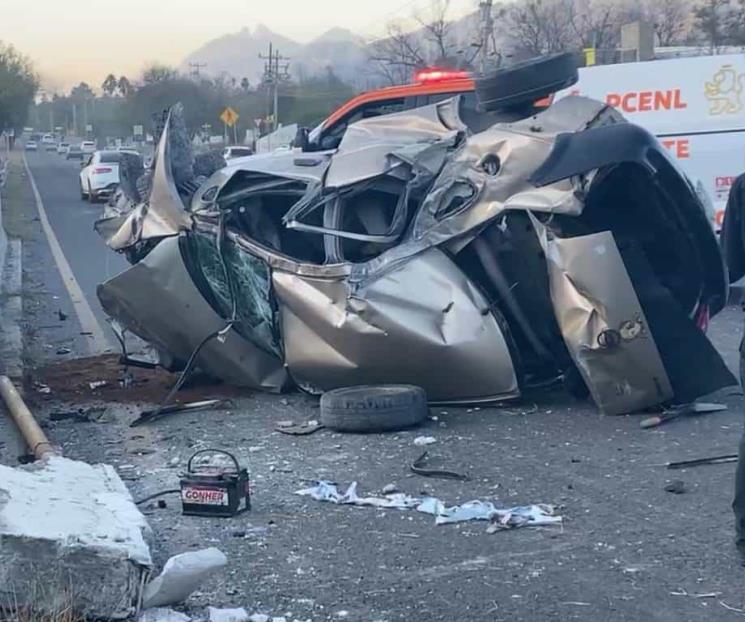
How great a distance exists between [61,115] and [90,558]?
538 ft

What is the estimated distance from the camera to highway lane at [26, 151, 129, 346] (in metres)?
15.6

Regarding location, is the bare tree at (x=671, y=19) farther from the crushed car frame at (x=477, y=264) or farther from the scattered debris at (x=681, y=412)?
the scattered debris at (x=681, y=412)

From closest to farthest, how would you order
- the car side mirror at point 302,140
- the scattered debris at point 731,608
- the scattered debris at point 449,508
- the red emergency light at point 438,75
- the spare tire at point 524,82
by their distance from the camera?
the scattered debris at point 731,608 < the scattered debris at point 449,508 < the spare tire at point 524,82 < the car side mirror at point 302,140 < the red emergency light at point 438,75

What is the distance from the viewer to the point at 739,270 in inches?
211

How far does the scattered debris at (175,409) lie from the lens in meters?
7.77

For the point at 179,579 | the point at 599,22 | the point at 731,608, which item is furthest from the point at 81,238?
the point at 599,22

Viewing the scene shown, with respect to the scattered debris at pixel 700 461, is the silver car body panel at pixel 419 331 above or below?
above

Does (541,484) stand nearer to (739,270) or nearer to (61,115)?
(739,270)

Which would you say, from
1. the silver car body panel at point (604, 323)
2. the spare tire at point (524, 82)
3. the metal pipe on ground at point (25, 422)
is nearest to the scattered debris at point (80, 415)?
the metal pipe on ground at point (25, 422)

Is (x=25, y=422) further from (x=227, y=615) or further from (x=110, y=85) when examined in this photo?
(x=110, y=85)

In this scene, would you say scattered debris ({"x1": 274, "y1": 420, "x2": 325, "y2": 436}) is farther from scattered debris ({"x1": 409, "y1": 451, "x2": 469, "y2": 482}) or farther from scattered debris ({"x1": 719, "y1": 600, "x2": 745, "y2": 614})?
scattered debris ({"x1": 719, "y1": 600, "x2": 745, "y2": 614})

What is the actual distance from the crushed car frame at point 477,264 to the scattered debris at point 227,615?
3.20m

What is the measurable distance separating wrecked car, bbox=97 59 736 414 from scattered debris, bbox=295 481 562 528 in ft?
5.39

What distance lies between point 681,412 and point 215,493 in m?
3.11
